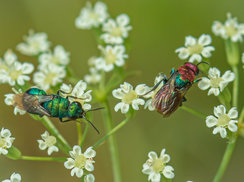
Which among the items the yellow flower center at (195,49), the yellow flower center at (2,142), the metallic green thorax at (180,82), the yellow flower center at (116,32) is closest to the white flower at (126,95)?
the metallic green thorax at (180,82)

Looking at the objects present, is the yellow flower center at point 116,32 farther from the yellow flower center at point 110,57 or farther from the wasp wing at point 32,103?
the wasp wing at point 32,103

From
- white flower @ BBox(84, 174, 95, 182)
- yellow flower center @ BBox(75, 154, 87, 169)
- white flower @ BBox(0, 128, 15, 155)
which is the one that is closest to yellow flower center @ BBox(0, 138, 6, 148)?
white flower @ BBox(0, 128, 15, 155)

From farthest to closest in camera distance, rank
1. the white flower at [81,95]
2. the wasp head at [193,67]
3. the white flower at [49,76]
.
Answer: the white flower at [49,76]
the wasp head at [193,67]
the white flower at [81,95]

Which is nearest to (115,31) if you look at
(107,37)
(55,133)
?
(107,37)

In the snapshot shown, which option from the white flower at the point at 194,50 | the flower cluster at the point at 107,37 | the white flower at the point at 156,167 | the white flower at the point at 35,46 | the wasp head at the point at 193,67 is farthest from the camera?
the white flower at the point at 35,46

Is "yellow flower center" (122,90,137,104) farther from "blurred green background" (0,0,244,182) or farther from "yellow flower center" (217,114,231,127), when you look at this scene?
"blurred green background" (0,0,244,182)

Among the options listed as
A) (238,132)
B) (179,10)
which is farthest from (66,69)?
(179,10)
